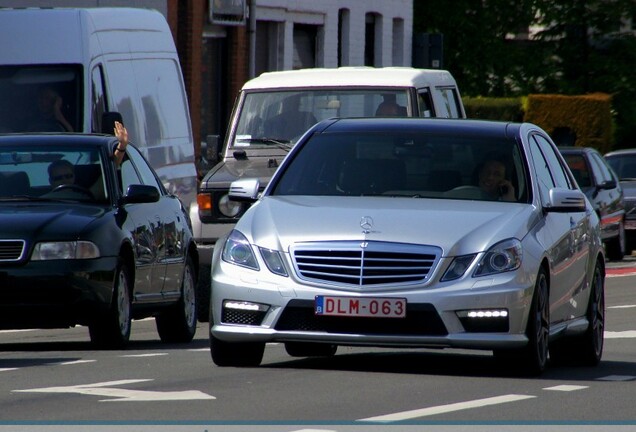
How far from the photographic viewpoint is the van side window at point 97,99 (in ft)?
58.9

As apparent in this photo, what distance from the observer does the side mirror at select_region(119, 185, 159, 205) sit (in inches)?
560

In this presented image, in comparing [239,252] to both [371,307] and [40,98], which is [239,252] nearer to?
[371,307]

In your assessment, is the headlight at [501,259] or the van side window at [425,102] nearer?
the headlight at [501,259]

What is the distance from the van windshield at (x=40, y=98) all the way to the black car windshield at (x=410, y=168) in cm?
597

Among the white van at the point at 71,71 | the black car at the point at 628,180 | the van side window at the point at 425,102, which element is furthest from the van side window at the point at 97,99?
the black car at the point at 628,180

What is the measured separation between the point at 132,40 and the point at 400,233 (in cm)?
887

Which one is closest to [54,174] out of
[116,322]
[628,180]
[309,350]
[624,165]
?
[116,322]

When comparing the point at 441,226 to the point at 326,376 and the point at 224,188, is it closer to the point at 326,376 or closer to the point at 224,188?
the point at 326,376

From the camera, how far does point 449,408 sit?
959 cm

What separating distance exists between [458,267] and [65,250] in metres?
3.38

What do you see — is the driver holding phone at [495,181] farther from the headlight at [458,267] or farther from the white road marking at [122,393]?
the white road marking at [122,393]

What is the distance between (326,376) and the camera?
11117 mm

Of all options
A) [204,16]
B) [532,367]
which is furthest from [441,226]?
[204,16]

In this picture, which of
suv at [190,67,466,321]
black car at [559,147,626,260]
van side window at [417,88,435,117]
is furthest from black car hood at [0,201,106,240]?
black car at [559,147,626,260]
